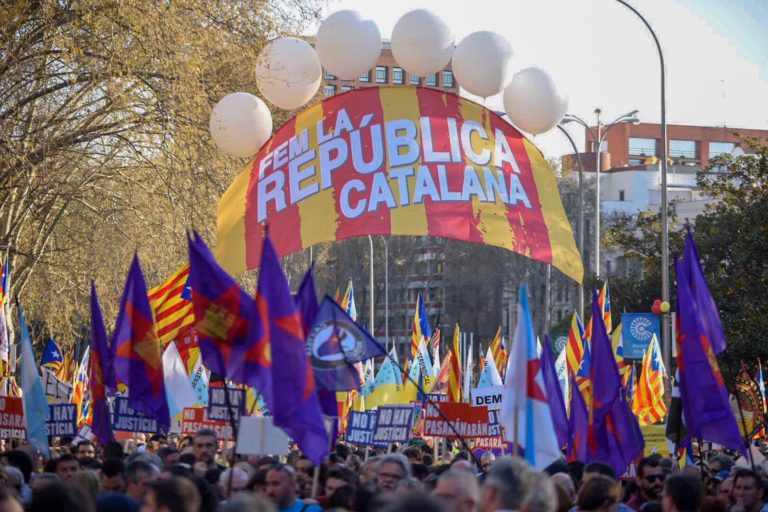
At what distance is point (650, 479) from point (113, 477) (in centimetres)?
376

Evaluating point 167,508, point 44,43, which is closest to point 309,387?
point 167,508

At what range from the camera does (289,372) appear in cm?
908

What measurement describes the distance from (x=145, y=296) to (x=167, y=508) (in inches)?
240

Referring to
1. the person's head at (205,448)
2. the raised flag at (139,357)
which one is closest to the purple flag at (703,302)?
the person's head at (205,448)

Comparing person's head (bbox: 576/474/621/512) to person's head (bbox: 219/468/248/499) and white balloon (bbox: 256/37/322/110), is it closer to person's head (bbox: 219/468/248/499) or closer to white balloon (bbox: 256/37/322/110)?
person's head (bbox: 219/468/248/499)

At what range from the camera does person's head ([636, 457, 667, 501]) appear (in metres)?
9.98

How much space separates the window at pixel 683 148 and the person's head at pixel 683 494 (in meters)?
99.0

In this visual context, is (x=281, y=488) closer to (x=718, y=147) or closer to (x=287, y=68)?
(x=287, y=68)

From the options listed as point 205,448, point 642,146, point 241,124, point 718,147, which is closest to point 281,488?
point 205,448

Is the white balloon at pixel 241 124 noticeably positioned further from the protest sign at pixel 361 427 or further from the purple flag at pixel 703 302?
the purple flag at pixel 703 302

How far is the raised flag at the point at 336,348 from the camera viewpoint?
1038 cm

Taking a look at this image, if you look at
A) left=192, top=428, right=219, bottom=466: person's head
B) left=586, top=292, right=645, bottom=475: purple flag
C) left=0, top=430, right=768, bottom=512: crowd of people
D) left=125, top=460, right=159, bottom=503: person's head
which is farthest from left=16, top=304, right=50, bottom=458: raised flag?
left=586, top=292, right=645, bottom=475: purple flag

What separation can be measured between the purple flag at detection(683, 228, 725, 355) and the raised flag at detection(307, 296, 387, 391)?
2849mm

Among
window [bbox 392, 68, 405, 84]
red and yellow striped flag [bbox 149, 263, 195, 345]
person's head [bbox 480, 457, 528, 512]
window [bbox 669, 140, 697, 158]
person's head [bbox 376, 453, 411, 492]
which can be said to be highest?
window [bbox 392, 68, 405, 84]
